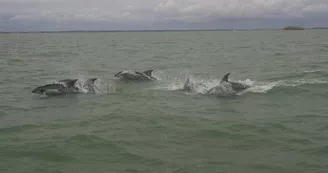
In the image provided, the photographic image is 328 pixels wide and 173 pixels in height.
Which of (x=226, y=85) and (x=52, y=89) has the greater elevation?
(x=226, y=85)

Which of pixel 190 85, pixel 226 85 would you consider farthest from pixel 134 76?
Result: pixel 226 85

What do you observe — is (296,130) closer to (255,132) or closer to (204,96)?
(255,132)

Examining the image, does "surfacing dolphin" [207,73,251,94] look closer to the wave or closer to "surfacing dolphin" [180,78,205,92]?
the wave

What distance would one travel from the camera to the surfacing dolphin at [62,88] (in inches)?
685

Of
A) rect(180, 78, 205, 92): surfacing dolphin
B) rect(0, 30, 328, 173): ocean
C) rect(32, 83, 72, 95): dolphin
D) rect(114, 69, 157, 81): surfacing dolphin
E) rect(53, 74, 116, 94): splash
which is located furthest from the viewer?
rect(114, 69, 157, 81): surfacing dolphin

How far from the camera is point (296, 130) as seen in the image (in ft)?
35.8

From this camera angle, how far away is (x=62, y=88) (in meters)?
17.7

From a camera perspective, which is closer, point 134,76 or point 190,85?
point 190,85

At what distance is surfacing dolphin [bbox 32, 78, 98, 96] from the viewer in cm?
1740

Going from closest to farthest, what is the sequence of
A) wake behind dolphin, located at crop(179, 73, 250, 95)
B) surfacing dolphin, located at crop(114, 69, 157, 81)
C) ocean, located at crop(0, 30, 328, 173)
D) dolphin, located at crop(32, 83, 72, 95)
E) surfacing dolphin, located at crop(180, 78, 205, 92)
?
1. ocean, located at crop(0, 30, 328, 173)
2. wake behind dolphin, located at crop(179, 73, 250, 95)
3. dolphin, located at crop(32, 83, 72, 95)
4. surfacing dolphin, located at crop(180, 78, 205, 92)
5. surfacing dolphin, located at crop(114, 69, 157, 81)

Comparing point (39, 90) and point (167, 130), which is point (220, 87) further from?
point (39, 90)

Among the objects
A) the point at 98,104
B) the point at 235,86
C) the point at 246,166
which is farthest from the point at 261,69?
the point at 246,166

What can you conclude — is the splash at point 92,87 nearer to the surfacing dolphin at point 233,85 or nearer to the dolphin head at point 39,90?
the dolphin head at point 39,90

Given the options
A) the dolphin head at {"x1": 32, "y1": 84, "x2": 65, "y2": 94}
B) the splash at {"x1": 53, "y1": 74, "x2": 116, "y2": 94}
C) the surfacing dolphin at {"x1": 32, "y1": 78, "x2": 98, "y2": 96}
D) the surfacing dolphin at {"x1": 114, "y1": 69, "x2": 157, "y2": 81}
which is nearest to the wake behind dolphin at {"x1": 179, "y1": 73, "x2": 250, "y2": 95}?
the splash at {"x1": 53, "y1": 74, "x2": 116, "y2": 94}
